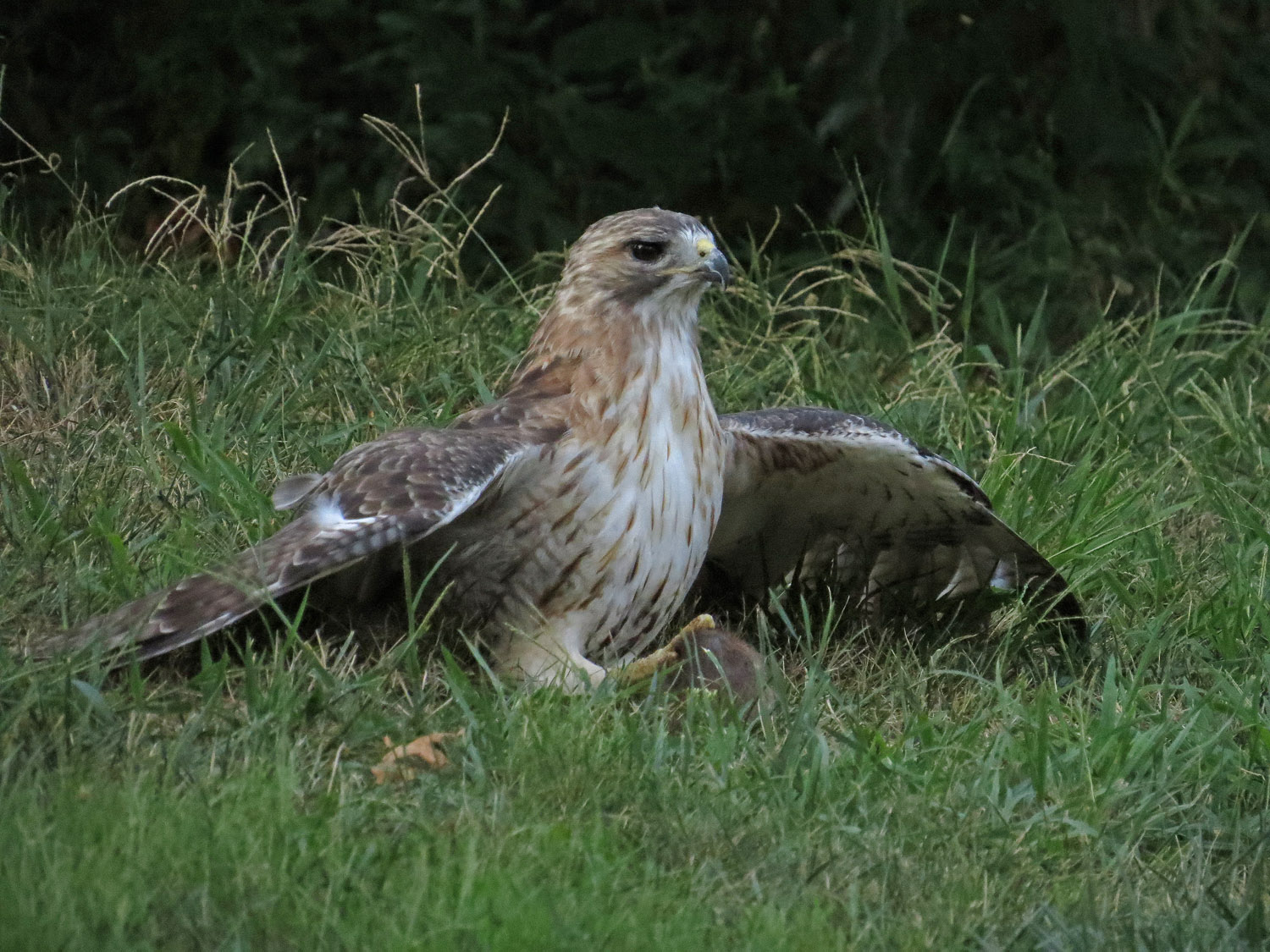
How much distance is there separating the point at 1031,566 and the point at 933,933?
71.5 inches

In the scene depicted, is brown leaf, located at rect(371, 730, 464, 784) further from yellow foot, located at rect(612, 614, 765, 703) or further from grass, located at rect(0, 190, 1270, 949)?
yellow foot, located at rect(612, 614, 765, 703)

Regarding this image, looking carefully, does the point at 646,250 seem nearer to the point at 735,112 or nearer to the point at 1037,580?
the point at 1037,580

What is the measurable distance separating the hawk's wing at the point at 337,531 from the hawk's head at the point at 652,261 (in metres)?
0.59

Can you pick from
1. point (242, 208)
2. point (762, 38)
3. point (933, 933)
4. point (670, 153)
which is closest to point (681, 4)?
point (762, 38)

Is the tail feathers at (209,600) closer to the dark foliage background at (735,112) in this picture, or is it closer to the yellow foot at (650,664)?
the yellow foot at (650,664)

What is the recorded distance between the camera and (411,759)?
3707 millimetres

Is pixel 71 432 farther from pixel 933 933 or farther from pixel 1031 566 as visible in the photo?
pixel 933 933

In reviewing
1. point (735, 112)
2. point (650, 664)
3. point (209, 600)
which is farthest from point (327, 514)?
point (735, 112)

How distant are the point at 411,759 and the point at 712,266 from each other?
5.10ft

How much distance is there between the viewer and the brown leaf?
12.0 ft

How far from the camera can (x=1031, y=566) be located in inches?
197

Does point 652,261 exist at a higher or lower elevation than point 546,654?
higher

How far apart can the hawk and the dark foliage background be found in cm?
177

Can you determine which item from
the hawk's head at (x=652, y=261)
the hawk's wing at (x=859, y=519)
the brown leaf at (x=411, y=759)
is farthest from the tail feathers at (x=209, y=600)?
the hawk's wing at (x=859, y=519)
